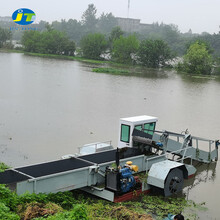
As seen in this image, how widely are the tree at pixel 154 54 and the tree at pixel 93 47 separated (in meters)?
11.6

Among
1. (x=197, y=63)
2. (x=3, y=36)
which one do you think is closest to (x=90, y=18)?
(x=3, y=36)

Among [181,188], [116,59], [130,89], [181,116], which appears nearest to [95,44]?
[116,59]

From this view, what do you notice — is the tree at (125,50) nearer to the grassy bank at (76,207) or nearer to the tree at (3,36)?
the tree at (3,36)

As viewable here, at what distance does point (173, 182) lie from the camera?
11000 mm

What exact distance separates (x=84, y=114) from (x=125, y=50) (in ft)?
180

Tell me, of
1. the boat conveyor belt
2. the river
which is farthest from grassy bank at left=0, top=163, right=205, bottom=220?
the river

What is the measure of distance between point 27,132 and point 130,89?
19.5 metres

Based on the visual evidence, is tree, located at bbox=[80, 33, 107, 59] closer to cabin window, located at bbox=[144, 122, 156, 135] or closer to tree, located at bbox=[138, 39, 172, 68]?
tree, located at bbox=[138, 39, 172, 68]

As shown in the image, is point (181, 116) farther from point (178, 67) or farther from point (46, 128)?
point (178, 67)

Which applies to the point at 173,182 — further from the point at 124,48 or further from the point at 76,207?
the point at 124,48

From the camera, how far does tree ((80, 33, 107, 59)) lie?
80.8 meters

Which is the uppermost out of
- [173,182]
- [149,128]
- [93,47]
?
[93,47]

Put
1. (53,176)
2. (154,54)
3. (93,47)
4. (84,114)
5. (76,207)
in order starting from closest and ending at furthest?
(76,207) < (53,176) < (84,114) < (154,54) < (93,47)

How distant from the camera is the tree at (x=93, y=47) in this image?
265 feet
